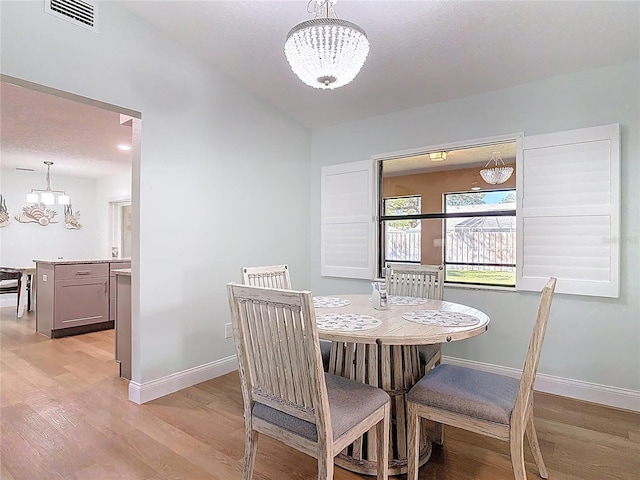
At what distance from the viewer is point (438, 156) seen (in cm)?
338

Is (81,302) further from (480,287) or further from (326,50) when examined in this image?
(480,287)

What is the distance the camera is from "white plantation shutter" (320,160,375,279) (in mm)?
3715

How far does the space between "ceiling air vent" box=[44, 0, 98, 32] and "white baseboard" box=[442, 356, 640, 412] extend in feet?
12.7

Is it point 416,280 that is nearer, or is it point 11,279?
point 416,280

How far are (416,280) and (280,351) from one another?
1655 millimetres

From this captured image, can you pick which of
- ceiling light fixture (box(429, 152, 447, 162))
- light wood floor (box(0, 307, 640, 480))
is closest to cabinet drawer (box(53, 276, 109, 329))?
light wood floor (box(0, 307, 640, 480))

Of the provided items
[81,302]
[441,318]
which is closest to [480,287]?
[441,318]

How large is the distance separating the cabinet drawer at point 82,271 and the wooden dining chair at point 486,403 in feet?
14.2

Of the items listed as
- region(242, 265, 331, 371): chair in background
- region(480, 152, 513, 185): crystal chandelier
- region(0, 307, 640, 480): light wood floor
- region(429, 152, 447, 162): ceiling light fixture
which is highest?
region(429, 152, 447, 162): ceiling light fixture

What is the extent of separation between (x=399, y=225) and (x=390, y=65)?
1.51m

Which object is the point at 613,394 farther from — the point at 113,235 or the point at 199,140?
the point at 113,235

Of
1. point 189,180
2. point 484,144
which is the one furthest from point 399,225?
point 189,180

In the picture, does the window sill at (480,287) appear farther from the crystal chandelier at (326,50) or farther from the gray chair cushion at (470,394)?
the crystal chandelier at (326,50)

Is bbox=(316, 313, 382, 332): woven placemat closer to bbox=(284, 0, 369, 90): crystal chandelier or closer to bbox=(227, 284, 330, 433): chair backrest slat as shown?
bbox=(227, 284, 330, 433): chair backrest slat
